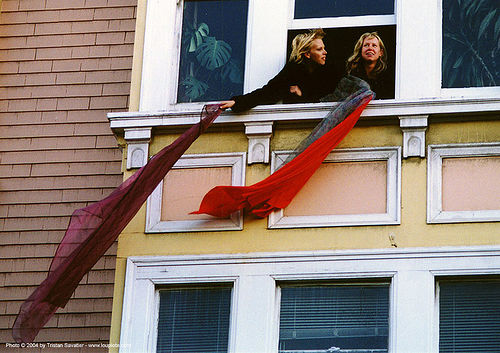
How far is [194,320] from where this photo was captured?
557 inches

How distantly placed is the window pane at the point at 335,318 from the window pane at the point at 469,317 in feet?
1.71

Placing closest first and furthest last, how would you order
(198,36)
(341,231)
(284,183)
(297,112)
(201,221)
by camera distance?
(341,231) → (284,183) → (201,221) → (297,112) → (198,36)

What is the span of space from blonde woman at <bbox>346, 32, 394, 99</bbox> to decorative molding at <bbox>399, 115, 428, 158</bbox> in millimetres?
556

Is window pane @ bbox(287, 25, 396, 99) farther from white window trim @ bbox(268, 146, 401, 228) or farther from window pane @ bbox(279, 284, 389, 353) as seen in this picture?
window pane @ bbox(279, 284, 389, 353)

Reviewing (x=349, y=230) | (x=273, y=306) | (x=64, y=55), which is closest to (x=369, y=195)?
(x=349, y=230)

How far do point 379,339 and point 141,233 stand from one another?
2.45 m

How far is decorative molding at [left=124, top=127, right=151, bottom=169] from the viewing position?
14.9m

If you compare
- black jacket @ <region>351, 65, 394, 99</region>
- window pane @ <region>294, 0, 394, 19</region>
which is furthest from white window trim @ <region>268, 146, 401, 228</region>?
window pane @ <region>294, 0, 394, 19</region>

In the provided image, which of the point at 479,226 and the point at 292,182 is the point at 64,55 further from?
the point at 479,226

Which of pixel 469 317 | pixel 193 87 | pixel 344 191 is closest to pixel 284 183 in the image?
pixel 344 191

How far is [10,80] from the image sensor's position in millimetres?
17516

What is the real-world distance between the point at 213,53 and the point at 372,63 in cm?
162

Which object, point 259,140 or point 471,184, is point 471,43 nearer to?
point 471,184

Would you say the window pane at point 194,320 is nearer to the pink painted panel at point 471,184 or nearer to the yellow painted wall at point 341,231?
the yellow painted wall at point 341,231
